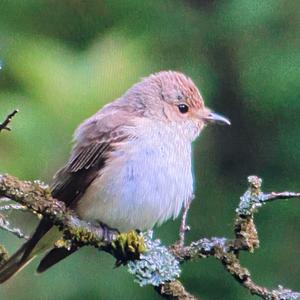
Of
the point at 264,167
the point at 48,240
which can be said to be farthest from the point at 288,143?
the point at 48,240

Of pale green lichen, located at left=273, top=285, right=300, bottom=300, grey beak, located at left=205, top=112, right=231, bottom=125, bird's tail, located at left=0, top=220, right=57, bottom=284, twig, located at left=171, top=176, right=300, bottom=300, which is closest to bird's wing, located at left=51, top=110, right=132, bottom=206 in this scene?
bird's tail, located at left=0, top=220, right=57, bottom=284

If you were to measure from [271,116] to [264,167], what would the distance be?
0.88 feet

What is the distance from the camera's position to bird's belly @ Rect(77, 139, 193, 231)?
430cm

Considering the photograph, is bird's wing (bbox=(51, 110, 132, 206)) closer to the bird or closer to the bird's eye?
the bird

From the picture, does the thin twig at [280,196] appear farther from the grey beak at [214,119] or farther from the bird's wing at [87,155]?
the grey beak at [214,119]

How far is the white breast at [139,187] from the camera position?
431cm

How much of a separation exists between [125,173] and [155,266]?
70cm

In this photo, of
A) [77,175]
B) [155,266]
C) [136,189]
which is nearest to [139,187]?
[136,189]

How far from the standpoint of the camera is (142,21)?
6.21 metres

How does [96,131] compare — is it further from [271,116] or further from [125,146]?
[271,116]

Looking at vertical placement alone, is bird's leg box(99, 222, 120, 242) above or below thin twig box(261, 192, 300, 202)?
below

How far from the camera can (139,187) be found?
430cm

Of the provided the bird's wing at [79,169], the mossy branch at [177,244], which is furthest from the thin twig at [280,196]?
the bird's wing at [79,169]

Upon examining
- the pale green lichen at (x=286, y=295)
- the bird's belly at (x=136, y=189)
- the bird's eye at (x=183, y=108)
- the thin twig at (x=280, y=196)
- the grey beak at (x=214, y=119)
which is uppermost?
the grey beak at (x=214, y=119)
